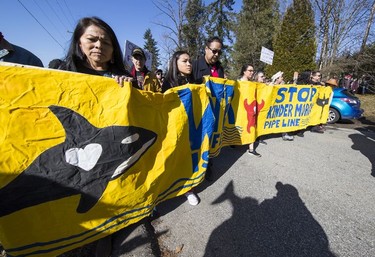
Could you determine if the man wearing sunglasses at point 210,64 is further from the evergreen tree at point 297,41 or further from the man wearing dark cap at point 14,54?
the evergreen tree at point 297,41

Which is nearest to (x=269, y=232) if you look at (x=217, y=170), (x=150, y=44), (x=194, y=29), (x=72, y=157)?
(x=217, y=170)

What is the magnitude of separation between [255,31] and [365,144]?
23415 millimetres

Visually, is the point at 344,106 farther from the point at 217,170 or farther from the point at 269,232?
the point at 269,232

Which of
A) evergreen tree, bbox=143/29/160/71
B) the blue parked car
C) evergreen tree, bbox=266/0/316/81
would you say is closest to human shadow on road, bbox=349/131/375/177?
the blue parked car

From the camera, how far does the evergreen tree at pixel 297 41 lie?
1761 cm

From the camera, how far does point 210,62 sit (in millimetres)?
3375

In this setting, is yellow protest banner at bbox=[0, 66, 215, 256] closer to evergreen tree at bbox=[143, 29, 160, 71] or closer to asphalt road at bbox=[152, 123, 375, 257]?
asphalt road at bbox=[152, 123, 375, 257]

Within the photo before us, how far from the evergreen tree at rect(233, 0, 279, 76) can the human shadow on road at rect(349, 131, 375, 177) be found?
20784 mm

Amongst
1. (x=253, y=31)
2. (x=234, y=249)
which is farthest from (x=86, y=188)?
(x=253, y=31)

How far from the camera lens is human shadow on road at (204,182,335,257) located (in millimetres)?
1894

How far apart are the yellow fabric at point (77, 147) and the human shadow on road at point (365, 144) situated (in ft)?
11.7

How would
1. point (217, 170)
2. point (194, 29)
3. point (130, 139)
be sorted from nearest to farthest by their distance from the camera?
point (130, 139) < point (217, 170) < point (194, 29)

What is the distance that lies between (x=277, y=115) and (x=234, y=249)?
12.3 feet

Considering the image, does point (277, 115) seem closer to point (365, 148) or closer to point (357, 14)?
point (365, 148)
